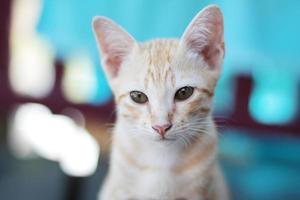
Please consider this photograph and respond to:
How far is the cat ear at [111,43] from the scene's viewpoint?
0.43 metres

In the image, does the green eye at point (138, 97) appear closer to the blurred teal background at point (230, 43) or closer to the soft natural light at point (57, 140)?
the blurred teal background at point (230, 43)

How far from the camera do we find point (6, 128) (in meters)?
1.53

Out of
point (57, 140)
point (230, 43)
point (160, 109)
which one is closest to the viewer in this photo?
point (160, 109)

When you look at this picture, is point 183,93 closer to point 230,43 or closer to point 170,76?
point 170,76

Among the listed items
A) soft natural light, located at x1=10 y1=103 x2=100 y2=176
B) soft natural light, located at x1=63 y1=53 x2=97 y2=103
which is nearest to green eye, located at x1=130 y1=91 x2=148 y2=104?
soft natural light, located at x1=63 y1=53 x2=97 y2=103

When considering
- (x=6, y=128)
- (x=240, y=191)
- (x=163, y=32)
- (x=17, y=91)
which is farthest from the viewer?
(x=6, y=128)

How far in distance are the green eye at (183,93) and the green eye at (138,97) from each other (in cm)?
3

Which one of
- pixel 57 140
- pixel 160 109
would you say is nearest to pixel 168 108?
pixel 160 109

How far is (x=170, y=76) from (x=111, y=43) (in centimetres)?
8

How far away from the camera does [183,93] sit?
0.43 m

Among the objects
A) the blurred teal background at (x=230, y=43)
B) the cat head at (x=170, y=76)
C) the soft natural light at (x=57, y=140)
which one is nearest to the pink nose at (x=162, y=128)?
the cat head at (x=170, y=76)

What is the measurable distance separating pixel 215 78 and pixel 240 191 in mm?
810

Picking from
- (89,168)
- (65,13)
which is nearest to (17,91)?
(89,168)

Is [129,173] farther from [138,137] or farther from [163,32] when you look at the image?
[163,32]
